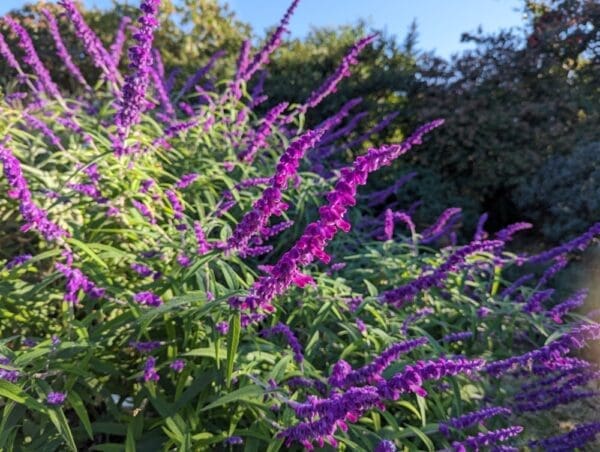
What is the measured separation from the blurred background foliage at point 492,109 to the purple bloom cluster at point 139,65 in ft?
15.2

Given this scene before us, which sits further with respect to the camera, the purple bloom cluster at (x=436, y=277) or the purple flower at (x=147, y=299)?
the purple bloom cluster at (x=436, y=277)

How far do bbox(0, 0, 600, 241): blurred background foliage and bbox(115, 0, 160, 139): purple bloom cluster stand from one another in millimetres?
4643

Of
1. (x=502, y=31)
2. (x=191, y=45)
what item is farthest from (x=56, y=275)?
(x=191, y=45)

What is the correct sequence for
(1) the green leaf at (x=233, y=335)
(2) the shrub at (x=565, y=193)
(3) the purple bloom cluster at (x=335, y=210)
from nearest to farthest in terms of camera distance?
(3) the purple bloom cluster at (x=335, y=210) → (1) the green leaf at (x=233, y=335) → (2) the shrub at (x=565, y=193)

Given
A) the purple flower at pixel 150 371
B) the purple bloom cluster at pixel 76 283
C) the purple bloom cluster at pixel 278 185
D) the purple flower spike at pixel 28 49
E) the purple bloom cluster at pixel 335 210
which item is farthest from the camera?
the purple flower spike at pixel 28 49

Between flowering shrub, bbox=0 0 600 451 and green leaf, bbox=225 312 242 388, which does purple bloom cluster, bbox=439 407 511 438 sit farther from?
green leaf, bbox=225 312 242 388

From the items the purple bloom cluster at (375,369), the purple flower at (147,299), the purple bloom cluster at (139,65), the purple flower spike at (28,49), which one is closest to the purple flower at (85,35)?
the purple flower spike at (28,49)

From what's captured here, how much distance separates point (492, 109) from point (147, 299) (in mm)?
7016

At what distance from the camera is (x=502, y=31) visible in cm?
924

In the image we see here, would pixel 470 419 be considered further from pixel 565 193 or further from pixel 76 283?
pixel 565 193

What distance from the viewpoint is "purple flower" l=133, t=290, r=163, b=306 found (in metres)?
2.37

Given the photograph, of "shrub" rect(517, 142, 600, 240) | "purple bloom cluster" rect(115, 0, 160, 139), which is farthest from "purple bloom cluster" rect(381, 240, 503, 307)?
"shrub" rect(517, 142, 600, 240)

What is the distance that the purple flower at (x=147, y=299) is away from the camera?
2367 millimetres

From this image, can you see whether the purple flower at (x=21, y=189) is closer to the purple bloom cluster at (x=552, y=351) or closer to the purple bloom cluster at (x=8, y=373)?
the purple bloom cluster at (x=8, y=373)
